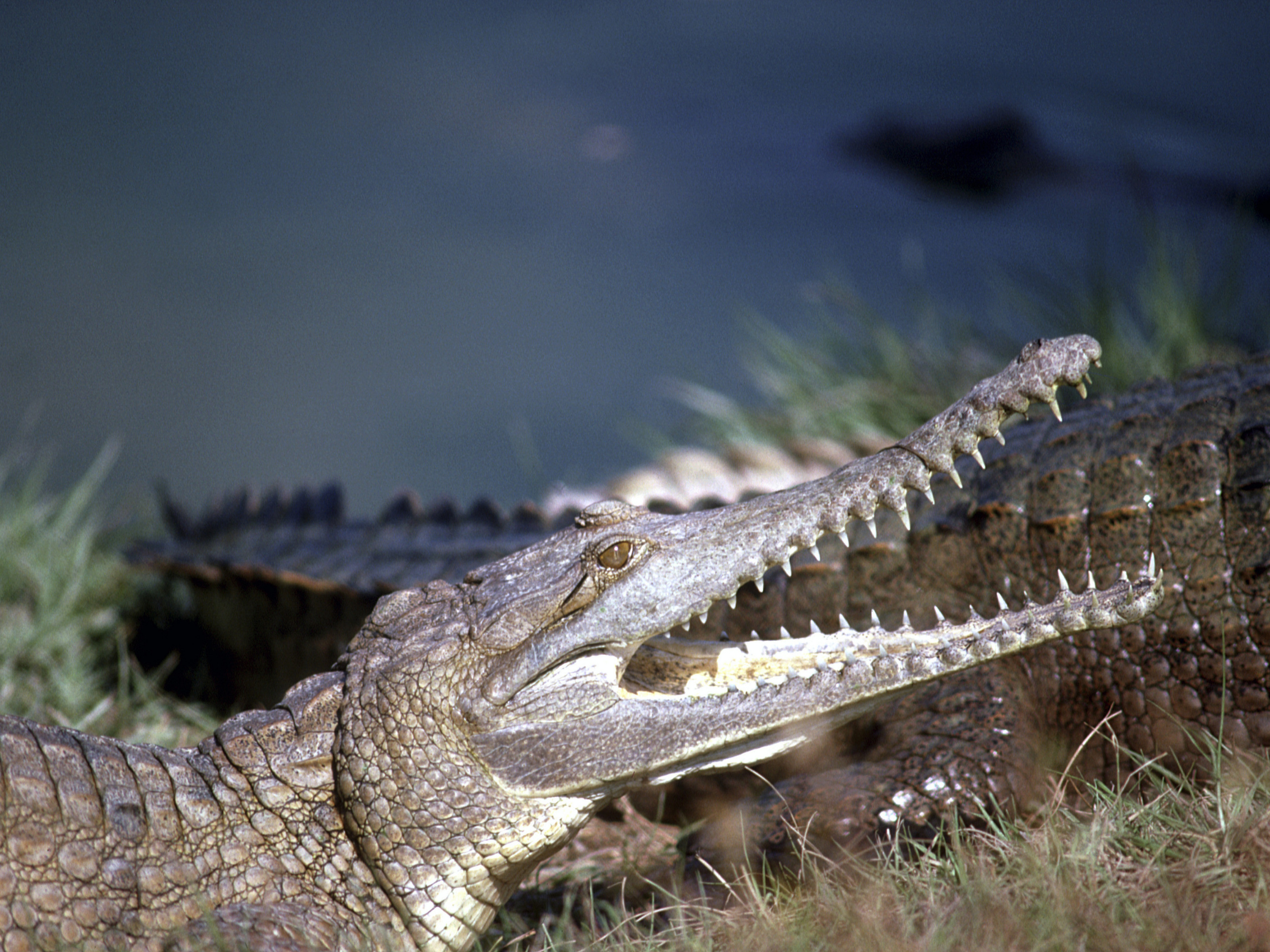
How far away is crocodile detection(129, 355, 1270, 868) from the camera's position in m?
2.60

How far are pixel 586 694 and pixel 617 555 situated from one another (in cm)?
31

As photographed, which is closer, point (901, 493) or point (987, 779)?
point (901, 493)

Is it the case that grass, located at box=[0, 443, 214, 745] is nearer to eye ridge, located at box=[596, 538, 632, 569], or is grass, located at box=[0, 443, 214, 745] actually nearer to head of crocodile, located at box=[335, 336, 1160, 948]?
head of crocodile, located at box=[335, 336, 1160, 948]

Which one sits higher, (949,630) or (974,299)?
(949,630)

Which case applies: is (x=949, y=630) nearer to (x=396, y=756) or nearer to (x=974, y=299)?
(x=396, y=756)

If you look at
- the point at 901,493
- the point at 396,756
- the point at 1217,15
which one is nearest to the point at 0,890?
the point at 396,756

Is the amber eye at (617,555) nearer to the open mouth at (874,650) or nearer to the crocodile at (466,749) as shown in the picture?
the crocodile at (466,749)

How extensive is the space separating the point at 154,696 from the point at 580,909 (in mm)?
2465

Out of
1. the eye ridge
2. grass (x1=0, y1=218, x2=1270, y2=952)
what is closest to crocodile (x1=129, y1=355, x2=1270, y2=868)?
grass (x1=0, y1=218, x2=1270, y2=952)

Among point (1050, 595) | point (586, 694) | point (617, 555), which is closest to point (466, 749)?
point (586, 694)

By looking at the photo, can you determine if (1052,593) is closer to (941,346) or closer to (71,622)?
(941,346)

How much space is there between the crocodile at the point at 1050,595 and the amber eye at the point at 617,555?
75cm

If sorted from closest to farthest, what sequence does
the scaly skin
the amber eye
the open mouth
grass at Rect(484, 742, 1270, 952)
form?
grass at Rect(484, 742, 1270, 952), the open mouth, the amber eye, the scaly skin

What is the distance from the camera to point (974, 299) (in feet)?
26.6
